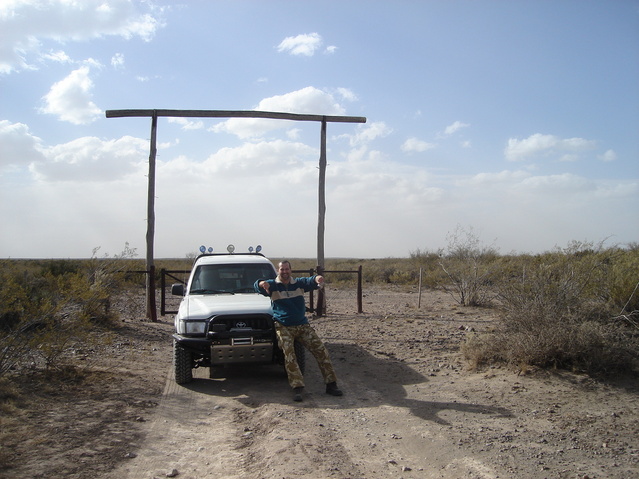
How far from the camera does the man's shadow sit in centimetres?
627

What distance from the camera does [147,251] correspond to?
14.1m

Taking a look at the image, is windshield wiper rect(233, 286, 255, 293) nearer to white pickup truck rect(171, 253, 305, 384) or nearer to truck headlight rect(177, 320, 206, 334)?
white pickup truck rect(171, 253, 305, 384)

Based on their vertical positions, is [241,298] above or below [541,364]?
above

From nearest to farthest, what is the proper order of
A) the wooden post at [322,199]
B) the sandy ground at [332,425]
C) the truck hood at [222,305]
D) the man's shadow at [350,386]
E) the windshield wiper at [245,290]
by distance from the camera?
the sandy ground at [332,425] → the man's shadow at [350,386] → the truck hood at [222,305] → the windshield wiper at [245,290] → the wooden post at [322,199]

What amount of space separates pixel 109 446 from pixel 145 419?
3.07 feet

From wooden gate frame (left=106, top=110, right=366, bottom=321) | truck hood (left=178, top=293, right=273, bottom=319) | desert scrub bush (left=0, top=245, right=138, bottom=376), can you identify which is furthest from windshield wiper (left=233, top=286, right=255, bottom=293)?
wooden gate frame (left=106, top=110, right=366, bottom=321)

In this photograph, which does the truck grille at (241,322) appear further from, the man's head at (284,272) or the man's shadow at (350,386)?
the man's shadow at (350,386)

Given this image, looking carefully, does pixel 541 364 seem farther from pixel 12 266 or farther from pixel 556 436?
pixel 12 266

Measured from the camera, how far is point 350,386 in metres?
7.52

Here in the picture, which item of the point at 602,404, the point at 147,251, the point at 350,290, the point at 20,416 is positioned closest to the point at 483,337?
the point at 602,404

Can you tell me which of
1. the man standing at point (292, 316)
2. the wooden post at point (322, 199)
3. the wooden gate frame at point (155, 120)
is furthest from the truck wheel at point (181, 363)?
the wooden post at point (322, 199)

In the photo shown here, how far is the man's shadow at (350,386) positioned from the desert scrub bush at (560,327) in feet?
4.23

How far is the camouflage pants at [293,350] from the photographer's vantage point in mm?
6832

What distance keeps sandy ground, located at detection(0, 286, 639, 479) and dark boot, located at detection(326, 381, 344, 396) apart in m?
0.11
